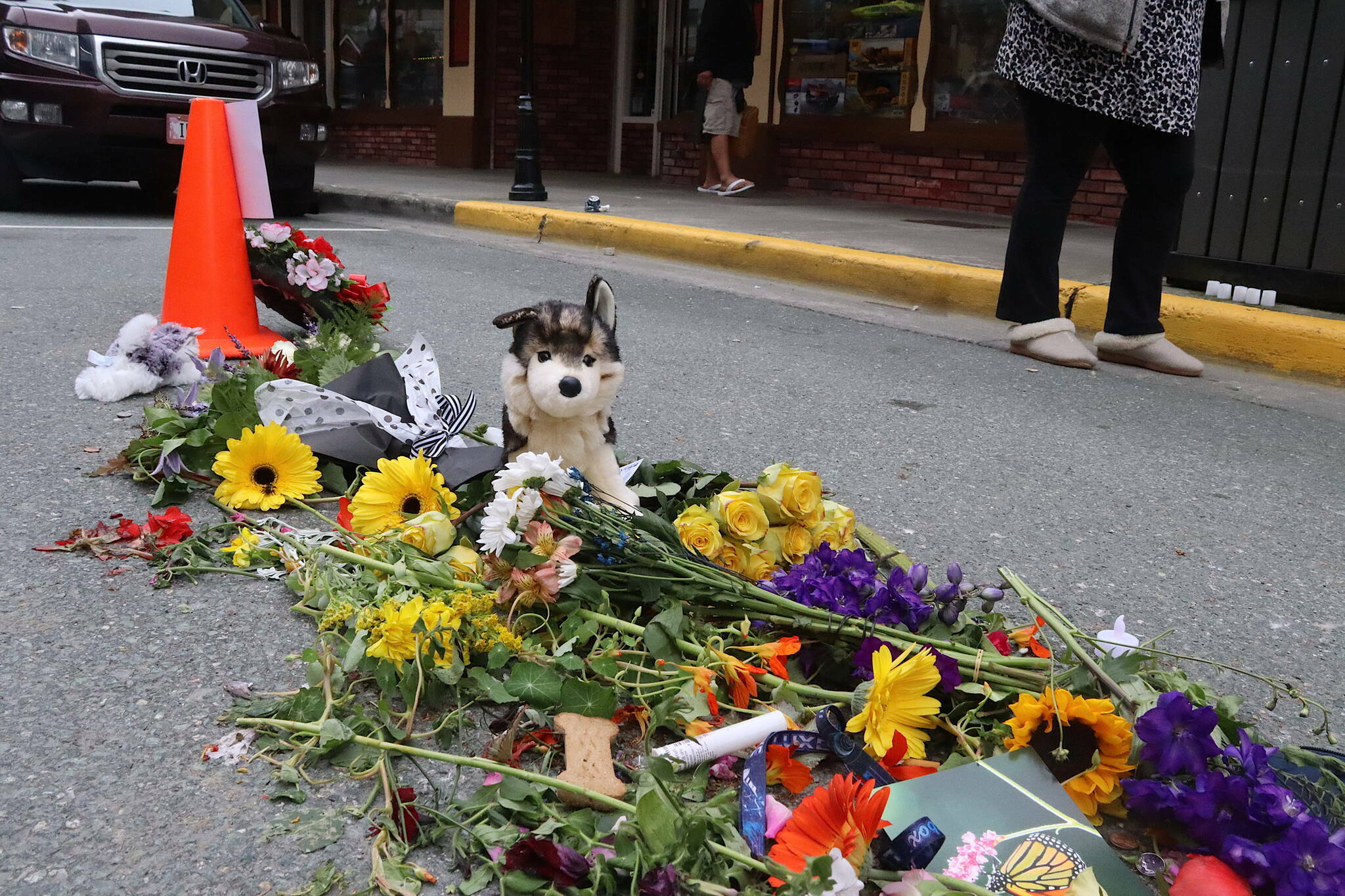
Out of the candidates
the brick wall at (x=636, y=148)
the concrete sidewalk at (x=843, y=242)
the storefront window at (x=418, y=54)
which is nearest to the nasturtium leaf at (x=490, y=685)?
the concrete sidewalk at (x=843, y=242)

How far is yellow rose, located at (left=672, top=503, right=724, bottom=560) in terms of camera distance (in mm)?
1954

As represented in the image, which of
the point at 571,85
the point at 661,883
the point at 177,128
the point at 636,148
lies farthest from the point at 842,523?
the point at 571,85

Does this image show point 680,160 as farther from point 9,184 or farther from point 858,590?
point 858,590

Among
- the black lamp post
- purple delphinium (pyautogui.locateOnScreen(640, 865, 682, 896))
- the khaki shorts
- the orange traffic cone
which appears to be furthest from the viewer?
the khaki shorts

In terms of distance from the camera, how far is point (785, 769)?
150 cm

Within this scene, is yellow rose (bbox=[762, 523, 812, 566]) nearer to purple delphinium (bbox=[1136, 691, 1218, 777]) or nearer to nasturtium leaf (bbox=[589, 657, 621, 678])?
nasturtium leaf (bbox=[589, 657, 621, 678])

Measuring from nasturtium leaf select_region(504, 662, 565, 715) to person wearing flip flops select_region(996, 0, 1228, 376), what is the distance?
3079mm

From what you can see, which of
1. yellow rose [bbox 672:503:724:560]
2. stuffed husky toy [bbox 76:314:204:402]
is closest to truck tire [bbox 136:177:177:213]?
stuffed husky toy [bbox 76:314:204:402]

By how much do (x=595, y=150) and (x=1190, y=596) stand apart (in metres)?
12.5

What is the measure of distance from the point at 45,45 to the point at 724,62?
16.6 ft

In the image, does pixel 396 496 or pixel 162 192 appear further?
pixel 162 192

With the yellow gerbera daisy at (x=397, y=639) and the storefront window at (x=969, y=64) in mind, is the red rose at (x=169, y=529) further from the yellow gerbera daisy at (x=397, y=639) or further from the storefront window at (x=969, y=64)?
the storefront window at (x=969, y=64)

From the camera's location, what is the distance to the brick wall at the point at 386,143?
14.8 meters

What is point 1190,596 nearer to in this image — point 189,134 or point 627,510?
point 627,510
